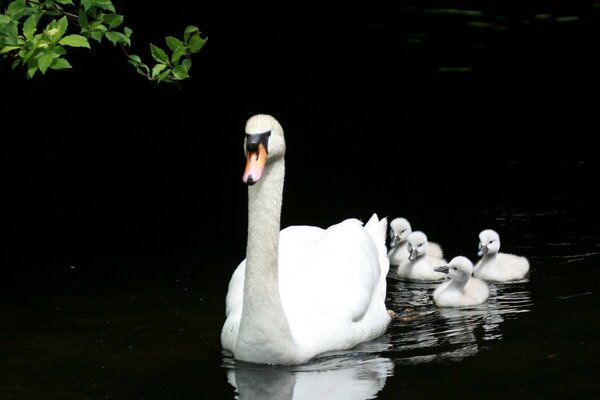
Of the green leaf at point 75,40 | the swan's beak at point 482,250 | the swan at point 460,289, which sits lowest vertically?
the swan at point 460,289

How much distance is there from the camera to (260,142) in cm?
863

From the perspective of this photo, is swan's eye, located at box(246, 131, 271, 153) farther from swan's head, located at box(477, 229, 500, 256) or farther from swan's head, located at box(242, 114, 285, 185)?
swan's head, located at box(477, 229, 500, 256)

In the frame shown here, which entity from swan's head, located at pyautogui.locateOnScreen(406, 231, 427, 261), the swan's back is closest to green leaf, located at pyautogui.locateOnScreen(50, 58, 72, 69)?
the swan's back

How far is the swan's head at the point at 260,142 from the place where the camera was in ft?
27.9

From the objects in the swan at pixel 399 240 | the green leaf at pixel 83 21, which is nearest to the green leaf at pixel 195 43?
the green leaf at pixel 83 21

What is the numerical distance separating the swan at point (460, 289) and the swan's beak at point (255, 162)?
117 inches

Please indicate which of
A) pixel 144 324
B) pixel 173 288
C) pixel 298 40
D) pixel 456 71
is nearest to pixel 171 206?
pixel 173 288

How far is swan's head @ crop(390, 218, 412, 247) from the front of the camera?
1299 cm

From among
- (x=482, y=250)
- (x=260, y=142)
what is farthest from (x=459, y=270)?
(x=260, y=142)

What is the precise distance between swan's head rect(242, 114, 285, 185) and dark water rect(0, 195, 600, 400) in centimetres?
146

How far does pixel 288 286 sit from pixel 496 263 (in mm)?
2805

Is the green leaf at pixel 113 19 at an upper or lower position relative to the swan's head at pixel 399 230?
upper

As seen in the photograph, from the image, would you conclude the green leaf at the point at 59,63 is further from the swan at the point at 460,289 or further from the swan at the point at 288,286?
the swan at the point at 460,289

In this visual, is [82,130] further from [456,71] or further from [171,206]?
[456,71]
